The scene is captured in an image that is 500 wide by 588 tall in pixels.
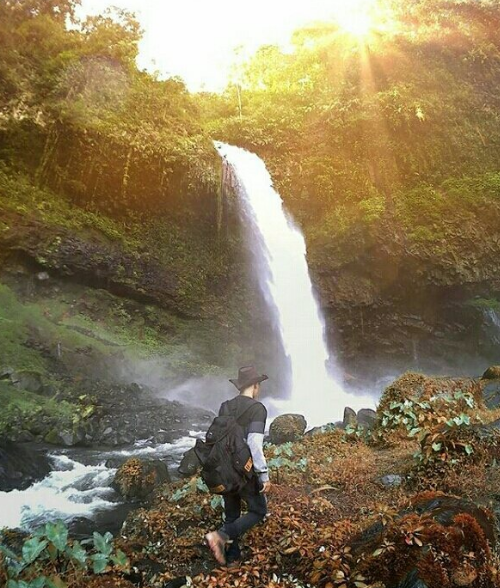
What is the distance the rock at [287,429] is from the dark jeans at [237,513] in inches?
250

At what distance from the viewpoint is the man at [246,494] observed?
3717 mm

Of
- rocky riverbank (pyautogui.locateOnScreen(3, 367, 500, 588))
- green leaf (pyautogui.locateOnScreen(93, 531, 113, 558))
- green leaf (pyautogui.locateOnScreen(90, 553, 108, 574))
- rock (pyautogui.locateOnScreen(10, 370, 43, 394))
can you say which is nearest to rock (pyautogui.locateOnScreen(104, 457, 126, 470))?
rocky riverbank (pyautogui.locateOnScreen(3, 367, 500, 588))

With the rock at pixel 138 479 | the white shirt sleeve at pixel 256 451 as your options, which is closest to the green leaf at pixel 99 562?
the white shirt sleeve at pixel 256 451

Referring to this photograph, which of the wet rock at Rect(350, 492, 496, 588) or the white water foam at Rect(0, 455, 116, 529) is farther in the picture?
the white water foam at Rect(0, 455, 116, 529)

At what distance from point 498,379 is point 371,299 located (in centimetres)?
1104

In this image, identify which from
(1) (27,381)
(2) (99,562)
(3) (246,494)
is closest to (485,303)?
(1) (27,381)

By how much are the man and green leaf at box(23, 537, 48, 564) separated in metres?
1.33

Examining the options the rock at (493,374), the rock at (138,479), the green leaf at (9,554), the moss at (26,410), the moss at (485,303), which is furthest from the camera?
the moss at (485,303)

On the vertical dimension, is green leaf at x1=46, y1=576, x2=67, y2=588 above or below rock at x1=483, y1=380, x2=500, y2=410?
above

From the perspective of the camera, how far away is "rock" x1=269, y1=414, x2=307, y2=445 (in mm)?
10258

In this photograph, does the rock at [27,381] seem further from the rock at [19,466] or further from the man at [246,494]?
the man at [246,494]

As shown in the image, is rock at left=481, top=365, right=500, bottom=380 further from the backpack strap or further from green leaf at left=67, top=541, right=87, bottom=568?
green leaf at left=67, top=541, right=87, bottom=568

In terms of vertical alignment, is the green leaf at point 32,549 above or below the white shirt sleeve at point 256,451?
below

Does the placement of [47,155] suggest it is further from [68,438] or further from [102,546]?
[102,546]
